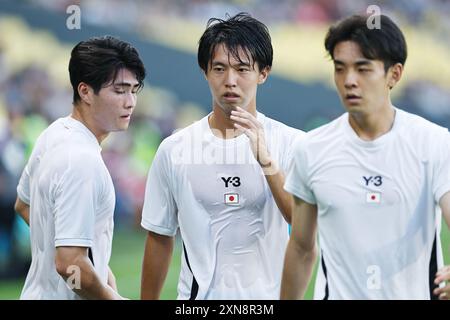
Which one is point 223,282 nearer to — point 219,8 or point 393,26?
point 393,26

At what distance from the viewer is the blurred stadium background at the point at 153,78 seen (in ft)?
42.3

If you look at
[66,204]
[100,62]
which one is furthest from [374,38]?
[66,204]

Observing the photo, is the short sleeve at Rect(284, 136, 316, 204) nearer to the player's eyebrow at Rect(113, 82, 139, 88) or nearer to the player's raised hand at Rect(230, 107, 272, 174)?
the player's raised hand at Rect(230, 107, 272, 174)

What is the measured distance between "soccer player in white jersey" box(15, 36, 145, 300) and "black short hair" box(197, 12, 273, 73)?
15.3 inches

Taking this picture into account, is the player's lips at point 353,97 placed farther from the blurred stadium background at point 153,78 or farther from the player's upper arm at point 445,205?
the blurred stadium background at point 153,78

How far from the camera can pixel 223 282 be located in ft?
18.8

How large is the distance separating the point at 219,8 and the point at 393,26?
529 inches

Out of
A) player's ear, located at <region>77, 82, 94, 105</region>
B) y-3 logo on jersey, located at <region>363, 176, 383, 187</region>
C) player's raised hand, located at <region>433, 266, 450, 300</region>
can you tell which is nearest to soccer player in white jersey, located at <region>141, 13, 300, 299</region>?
player's ear, located at <region>77, 82, 94, 105</region>

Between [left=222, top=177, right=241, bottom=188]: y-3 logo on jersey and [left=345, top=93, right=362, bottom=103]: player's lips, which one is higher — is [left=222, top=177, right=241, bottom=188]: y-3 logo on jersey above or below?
below

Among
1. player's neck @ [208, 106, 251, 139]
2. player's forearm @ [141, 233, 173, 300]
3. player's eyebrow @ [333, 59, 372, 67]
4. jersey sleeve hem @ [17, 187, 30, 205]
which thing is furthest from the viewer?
jersey sleeve hem @ [17, 187, 30, 205]

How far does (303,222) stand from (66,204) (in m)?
1.21

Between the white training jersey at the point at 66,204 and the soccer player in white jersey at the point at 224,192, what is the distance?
49 cm

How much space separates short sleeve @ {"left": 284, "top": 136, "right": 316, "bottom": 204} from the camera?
4.96m
